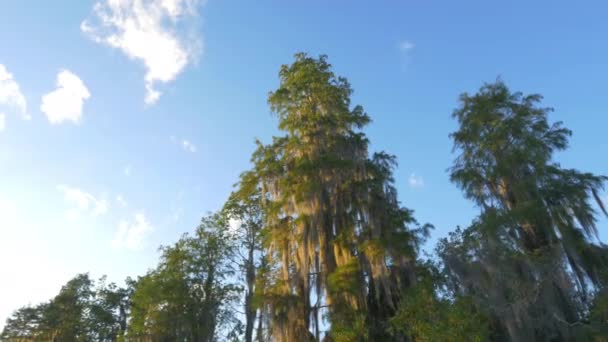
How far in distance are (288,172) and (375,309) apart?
6.45m

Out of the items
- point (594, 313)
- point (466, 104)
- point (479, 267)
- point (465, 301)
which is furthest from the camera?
point (466, 104)

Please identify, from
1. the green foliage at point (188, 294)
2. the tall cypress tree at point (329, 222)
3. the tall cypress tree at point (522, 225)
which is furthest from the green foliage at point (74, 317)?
the tall cypress tree at point (522, 225)

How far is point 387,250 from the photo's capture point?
45.2 feet

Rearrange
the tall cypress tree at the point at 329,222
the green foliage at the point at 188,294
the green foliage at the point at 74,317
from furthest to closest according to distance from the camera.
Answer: the green foliage at the point at 74,317, the green foliage at the point at 188,294, the tall cypress tree at the point at 329,222

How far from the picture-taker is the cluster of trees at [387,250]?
11672mm

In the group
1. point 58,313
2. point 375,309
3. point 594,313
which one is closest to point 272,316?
point 375,309

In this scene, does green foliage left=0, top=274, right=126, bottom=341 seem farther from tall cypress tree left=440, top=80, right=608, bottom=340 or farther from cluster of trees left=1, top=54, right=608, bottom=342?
tall cypress tree left=440, top=80, right=608, bottom=340

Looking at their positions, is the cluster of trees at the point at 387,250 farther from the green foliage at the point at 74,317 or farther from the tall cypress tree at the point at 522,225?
the green foliage at the point at 74,317

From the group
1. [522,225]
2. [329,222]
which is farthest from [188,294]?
[522,225]

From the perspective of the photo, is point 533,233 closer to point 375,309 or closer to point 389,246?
point 389,246

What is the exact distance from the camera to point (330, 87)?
18.9 metres

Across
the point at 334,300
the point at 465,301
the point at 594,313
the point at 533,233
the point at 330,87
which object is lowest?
the point at 594,313

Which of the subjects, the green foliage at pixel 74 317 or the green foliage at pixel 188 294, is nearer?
the green foliage at pixel 188 294

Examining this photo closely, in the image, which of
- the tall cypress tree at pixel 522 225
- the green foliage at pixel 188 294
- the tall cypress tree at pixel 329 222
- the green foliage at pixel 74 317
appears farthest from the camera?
the green foliage at pixel 74 317
